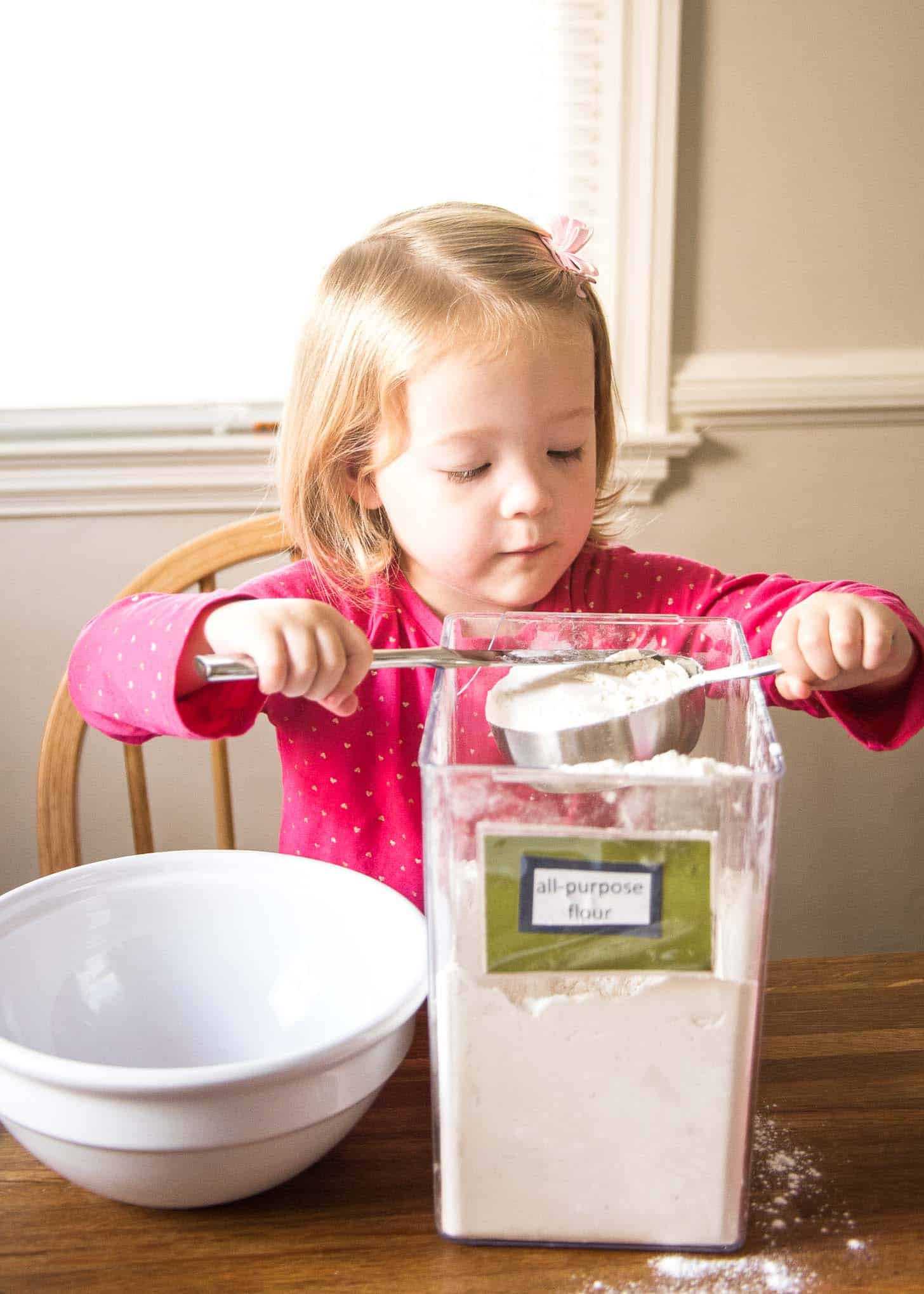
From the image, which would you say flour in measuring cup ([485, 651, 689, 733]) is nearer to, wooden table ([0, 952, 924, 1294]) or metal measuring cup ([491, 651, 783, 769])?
metal measuring cup ([491, 651, 783, 769])

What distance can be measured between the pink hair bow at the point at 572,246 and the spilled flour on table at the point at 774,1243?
0.59 m

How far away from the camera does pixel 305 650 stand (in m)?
0.58

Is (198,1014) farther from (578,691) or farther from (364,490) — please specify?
(364,490)

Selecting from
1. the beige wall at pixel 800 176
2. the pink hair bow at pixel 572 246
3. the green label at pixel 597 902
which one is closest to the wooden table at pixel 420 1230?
the green label at pixel 597 902

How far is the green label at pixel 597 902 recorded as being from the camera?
40 centimetres

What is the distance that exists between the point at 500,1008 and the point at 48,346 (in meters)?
1.21

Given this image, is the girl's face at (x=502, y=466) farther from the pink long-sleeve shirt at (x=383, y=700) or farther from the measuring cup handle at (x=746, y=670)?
the measuring cup handle at (x=746, y=670)

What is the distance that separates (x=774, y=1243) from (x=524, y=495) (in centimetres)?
45

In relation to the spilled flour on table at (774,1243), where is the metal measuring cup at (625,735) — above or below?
above

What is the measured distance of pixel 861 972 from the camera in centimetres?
72

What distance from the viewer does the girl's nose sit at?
0.74m

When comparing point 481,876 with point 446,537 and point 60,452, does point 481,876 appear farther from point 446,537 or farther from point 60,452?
point 60,452

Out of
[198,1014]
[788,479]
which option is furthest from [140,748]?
[788,479]

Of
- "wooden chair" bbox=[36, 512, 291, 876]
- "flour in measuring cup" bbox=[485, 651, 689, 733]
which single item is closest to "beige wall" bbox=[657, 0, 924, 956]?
"wooden chair" bbox=[36, 512, 291, 876]
